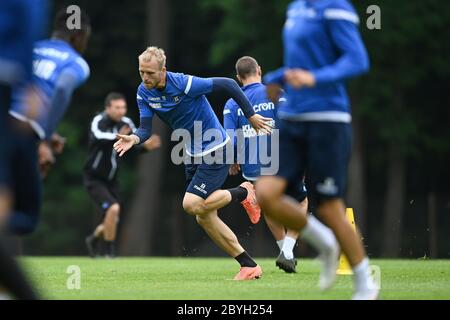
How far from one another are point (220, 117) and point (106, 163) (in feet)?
41.5

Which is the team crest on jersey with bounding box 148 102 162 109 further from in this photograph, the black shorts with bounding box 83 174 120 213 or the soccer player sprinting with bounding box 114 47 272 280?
the black shorts with bounding box 83 174 120 213

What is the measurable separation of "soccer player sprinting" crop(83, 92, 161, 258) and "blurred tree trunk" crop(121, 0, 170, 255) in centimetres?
1240

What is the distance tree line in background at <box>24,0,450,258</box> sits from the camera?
29156mm

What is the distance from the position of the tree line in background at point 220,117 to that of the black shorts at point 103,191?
386 inches

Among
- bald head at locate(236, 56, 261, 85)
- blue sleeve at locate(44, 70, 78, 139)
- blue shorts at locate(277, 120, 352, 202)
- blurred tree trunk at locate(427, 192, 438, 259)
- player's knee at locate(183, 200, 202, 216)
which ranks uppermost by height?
bald head at locate(236, 56, 261, 85)

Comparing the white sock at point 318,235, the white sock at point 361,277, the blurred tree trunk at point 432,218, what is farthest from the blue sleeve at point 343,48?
the blurred tree trunk at point 432,218

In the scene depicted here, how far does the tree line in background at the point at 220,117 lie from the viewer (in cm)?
2916

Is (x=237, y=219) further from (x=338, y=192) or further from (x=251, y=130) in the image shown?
(x=338, y=192)

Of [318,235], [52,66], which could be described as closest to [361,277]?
[318,235]

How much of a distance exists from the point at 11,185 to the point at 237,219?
2214 cm

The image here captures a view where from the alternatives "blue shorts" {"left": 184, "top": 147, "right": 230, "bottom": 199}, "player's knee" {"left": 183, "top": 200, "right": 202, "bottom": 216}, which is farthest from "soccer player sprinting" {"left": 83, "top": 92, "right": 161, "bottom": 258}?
"player's knee" {"left": 183, "top": 200, "right": 202, "bottom": 216}

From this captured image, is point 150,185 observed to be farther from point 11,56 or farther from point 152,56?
point 11,56

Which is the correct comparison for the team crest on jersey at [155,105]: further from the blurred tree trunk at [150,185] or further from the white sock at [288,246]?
the blurred tree trunk at [150,185]
